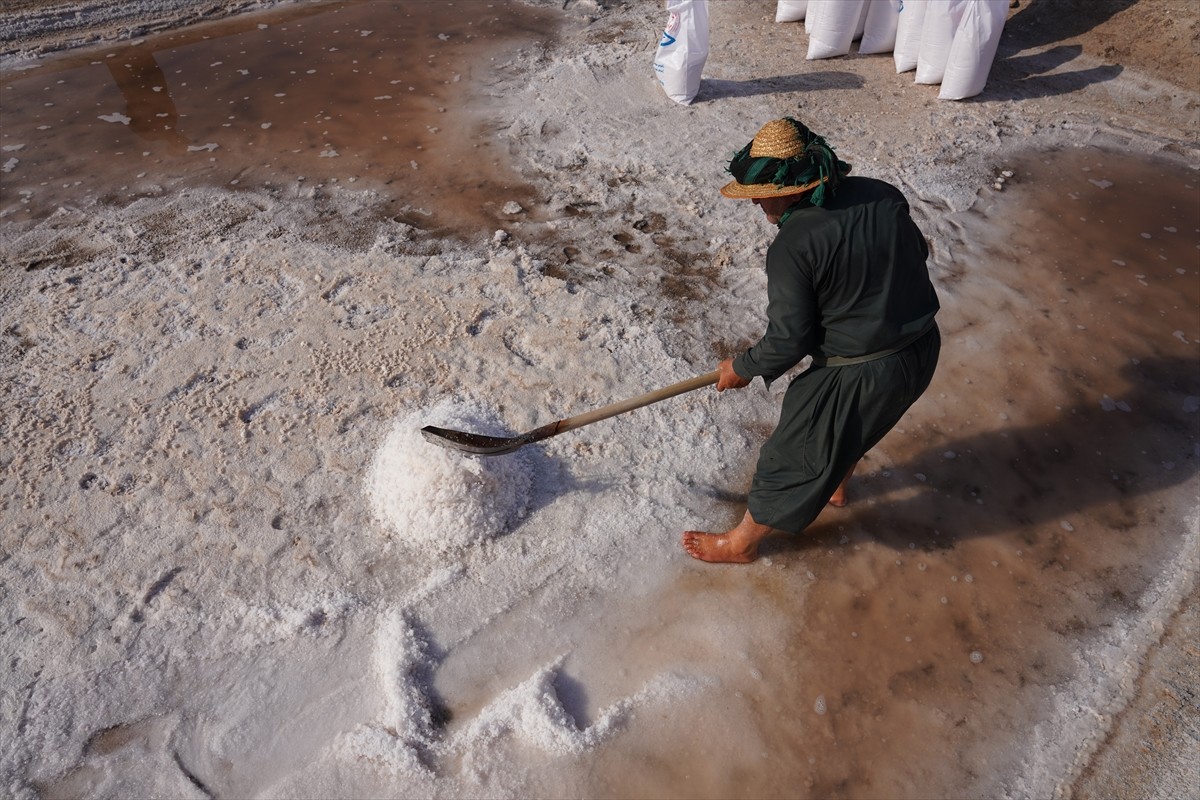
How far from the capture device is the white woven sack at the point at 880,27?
15.1 feet

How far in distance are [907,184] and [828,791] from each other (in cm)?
302

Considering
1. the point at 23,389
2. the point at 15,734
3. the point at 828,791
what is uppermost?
the point at 23,389

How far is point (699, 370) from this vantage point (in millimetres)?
2789

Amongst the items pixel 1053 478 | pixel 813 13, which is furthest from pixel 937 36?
pixel 1053 478

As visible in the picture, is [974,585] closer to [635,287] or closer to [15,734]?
[635,287]

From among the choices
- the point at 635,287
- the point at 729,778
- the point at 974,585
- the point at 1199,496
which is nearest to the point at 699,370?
the point at 635,287

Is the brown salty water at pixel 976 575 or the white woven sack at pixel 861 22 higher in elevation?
the white woven sack at pixel 861 22

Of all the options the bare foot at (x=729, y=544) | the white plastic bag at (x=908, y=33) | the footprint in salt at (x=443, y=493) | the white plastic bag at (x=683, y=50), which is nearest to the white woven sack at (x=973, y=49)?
the white plastic bag at (x=908, y=33)

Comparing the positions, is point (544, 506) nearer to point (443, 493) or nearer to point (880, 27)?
point (443, 493)

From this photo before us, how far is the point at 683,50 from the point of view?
409cm

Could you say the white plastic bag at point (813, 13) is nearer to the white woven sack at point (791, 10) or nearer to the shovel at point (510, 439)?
the white woven sack at point (791, 10)

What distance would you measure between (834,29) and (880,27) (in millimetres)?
315

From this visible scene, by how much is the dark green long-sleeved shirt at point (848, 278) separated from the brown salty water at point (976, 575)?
83 centimetres

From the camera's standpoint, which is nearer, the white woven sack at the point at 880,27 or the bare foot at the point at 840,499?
the bare foot at the point at 840,499
